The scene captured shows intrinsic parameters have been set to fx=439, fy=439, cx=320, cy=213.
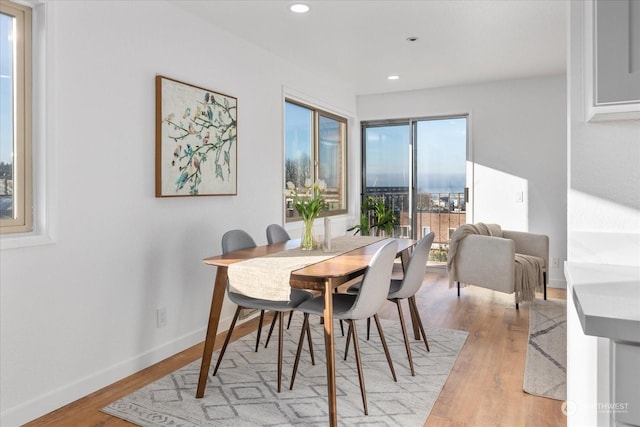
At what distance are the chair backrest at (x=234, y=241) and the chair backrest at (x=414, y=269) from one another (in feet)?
3.53

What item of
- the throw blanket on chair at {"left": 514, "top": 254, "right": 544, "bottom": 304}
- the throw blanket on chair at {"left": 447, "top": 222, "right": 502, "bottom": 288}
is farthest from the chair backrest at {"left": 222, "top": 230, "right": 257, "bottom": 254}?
the throw blanket on chair at {"left": 514, "top": 254, "right": 544, "bottom": 304}

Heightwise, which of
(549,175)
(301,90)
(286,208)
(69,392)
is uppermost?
(301,90)

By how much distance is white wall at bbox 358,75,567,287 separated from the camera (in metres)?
5.15

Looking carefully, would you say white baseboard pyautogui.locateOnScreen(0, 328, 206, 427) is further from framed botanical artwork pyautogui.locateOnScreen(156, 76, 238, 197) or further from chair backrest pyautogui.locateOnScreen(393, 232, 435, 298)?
chair backrest pyautogui.locateOnScreen(393, 232, 435, 298)

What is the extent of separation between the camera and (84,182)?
97.7 inches

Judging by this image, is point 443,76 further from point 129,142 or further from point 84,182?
point 84,182

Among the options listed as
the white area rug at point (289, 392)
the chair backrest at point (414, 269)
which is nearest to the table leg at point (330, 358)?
the white area rug at point (289, 392)

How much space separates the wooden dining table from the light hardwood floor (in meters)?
0.50

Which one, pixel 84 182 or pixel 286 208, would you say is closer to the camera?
pixel 84 182

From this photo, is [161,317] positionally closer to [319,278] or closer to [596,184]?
[319,278]

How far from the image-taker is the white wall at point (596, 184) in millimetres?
1394

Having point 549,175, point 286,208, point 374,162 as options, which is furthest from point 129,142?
point 549,175

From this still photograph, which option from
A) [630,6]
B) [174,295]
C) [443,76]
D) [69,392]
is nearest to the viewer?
[630,6]

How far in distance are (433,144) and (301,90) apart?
2140 millimetres
